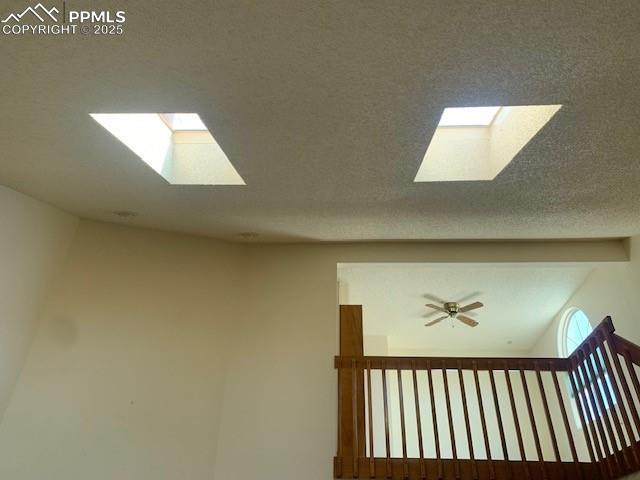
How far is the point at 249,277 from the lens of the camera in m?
4.86

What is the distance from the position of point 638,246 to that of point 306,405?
387 cm

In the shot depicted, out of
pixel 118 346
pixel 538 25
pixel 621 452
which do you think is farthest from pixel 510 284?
pixel 118 346

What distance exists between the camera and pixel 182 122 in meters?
3.62

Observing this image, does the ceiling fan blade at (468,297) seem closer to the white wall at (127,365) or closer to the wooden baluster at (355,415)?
the wooden baluster at (355,415)

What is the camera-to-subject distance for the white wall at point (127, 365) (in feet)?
12.0

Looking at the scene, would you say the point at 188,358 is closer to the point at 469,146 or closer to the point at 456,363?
the point at 456,363

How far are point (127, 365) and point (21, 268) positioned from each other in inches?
50.4

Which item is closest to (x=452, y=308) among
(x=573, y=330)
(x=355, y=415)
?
(x=573, y=330)

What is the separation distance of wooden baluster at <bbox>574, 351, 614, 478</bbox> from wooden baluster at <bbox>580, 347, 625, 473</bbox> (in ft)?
0.12

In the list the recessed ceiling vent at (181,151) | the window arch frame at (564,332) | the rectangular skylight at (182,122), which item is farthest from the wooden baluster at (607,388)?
the rectangular skylight at (182,122)

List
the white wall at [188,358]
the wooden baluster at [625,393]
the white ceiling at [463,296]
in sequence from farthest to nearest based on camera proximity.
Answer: the white ceiling at [463,296]
the white wall at [188,358]
the wooden baluster at [625,393]

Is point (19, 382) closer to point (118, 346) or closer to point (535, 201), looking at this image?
point (118, 346)

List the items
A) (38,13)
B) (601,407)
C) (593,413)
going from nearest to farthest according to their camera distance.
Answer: (38,13) → (601,407) → (593,413)

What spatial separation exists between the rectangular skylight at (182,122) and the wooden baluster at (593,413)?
403 centimetres
